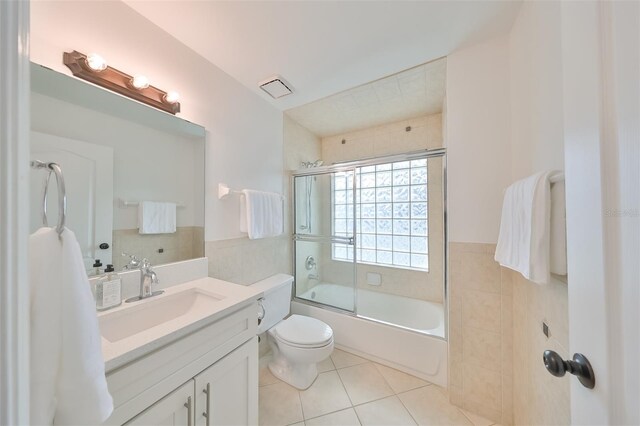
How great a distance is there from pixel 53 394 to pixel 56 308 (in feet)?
0.64

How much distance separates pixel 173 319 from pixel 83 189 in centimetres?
75

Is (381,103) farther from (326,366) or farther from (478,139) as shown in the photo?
(326,366)

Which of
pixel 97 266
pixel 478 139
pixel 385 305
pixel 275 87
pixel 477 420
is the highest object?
pixel 275 87

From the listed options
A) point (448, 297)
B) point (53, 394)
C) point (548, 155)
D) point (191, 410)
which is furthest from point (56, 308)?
point (448, 297)

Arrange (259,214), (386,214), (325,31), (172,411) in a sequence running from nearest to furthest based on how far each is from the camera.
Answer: (172,411) < (325,31) < (259,214) < (386,214)

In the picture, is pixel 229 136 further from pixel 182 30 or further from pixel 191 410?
pixel 191 410

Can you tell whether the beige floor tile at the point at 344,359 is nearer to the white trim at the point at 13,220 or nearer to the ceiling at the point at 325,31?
the white trim at the point at 13,220

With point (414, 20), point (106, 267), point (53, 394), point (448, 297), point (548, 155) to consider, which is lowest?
point (448, 297)

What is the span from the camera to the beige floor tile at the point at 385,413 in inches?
52.1

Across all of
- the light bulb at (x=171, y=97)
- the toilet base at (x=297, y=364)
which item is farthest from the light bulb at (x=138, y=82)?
the toilet base at (x=297, y=364)

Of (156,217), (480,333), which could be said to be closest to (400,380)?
(480,333)

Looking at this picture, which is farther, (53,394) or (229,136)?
(229,136)

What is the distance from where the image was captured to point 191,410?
0.84m

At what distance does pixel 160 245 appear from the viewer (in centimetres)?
129
